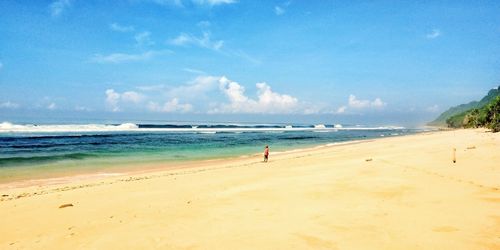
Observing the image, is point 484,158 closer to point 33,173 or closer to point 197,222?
point 197,222

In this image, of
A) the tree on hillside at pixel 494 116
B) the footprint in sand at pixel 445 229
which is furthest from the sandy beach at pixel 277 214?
the tree on hillside at pixel 494 116

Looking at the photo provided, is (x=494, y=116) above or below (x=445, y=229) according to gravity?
above

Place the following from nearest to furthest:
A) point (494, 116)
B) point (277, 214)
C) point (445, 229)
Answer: point (445, 229) → point (277, 214) → point (494, 116)

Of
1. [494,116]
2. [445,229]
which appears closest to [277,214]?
[445,229]

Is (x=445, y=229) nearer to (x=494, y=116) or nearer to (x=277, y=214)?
(x=277, y=214)

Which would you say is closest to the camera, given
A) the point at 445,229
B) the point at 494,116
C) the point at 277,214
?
the point at 445,229

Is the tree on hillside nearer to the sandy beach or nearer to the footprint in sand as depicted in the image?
the sandy beach

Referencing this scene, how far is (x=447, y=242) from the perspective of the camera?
19.3ft

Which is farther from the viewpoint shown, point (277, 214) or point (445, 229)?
point (277, 214)

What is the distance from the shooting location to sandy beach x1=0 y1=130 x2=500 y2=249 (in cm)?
632

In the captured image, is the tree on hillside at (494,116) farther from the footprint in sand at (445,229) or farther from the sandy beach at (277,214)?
the footprint in sand at (445,229)

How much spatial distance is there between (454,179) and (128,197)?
11318 mm

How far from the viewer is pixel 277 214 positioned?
320 inches

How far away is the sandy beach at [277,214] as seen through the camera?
632 centimetres
